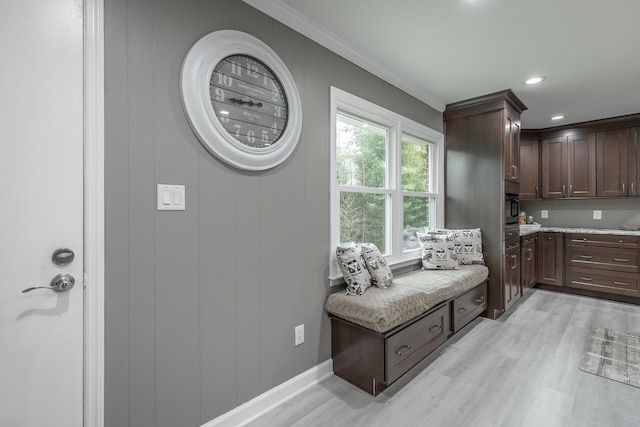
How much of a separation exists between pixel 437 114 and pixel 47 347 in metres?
3.95

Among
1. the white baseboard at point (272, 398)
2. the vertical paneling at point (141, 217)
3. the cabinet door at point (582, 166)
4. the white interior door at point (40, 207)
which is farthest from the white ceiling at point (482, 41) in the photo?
the white baseboard at point (272, 398)

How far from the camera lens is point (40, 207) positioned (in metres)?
1.13

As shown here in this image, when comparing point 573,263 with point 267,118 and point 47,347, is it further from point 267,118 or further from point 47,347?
point 47,347

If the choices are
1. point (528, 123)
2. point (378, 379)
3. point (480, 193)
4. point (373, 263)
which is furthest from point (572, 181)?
point (378, 379)

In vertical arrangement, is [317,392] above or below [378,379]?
below

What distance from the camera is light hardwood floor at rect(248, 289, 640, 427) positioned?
1.73m

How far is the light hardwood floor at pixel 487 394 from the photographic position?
5.67ft

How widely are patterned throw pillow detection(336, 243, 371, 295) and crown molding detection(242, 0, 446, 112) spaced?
1.55 meters

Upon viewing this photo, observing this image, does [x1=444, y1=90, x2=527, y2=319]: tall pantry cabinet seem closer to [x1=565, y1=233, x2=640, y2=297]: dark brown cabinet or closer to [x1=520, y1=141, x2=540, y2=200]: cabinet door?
[x1=565, y1=233, x2=640, y2=297]: dark brown cabinet

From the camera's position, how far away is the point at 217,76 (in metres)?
1.56

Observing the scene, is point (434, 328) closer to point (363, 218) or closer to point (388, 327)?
point (388, 327)

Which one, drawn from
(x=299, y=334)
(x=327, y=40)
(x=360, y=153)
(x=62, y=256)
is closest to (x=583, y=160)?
(x=360, y=153)

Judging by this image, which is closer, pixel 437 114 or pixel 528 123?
pixel 437 114

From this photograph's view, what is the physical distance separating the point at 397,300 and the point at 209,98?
1713 millimetres
